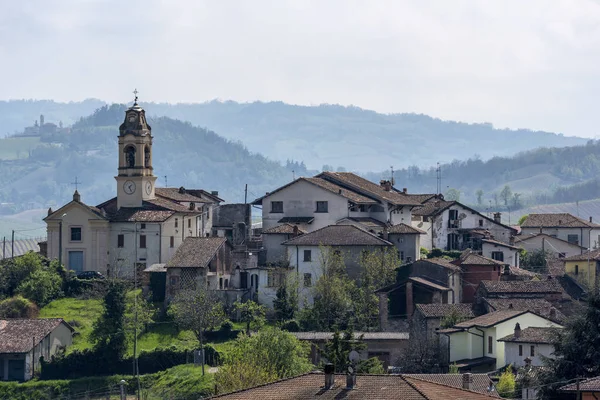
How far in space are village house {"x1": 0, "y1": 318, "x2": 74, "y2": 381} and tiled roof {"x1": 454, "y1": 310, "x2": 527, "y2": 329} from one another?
67.4ft

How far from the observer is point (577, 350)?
5656 centimetres

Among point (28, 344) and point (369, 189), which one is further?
point (369, 189)

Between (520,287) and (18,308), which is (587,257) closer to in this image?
(520,287)

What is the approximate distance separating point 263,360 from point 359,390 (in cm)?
2202

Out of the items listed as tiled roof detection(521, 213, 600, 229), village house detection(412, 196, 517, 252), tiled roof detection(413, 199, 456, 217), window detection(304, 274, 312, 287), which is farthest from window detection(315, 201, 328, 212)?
tiled roof detection(521, 213, 600, 229)

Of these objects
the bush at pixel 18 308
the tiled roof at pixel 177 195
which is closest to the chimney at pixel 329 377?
the bush at pixel 18 308

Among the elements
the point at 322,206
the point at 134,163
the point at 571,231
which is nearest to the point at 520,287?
the point at 322,206

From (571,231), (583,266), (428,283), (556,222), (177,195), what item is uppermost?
(177,195)

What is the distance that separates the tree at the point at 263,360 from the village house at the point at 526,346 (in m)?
8.54

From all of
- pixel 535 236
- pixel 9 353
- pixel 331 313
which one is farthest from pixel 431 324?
pixel 535 236

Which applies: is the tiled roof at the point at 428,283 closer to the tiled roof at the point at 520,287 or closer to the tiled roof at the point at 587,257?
the tiled roof at the point at 520,287

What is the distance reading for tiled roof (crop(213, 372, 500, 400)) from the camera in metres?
44.2

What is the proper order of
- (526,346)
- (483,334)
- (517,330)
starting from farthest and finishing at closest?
(483,334) < (517,330) < (526,346)

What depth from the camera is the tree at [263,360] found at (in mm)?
61562
